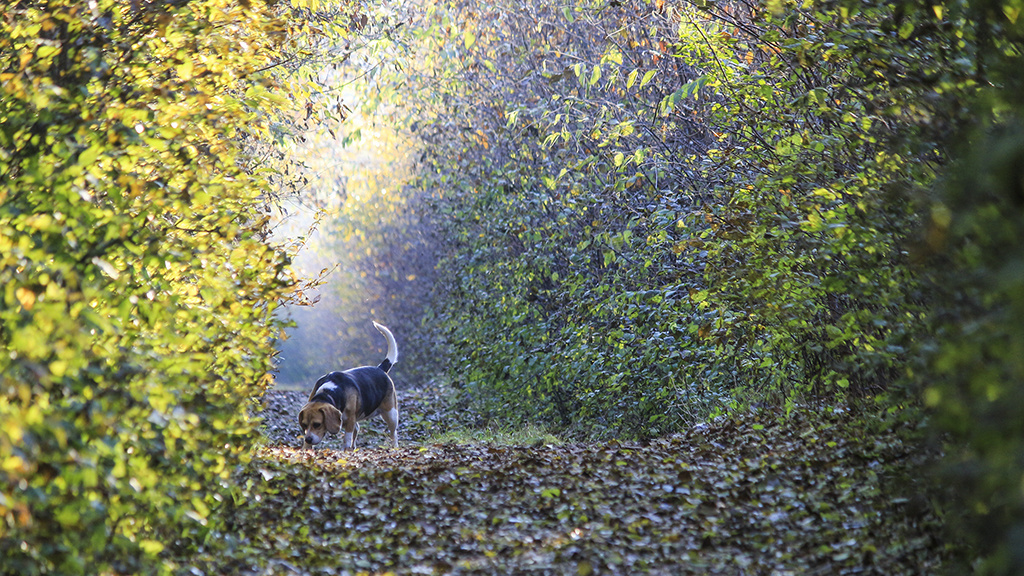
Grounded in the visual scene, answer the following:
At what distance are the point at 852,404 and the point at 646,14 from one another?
5974 mm

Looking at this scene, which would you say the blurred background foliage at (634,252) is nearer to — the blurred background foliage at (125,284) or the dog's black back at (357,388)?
the blurred background foliage at (125,284)

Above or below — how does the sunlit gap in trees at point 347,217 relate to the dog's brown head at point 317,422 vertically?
below

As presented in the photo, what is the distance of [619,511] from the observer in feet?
17.7

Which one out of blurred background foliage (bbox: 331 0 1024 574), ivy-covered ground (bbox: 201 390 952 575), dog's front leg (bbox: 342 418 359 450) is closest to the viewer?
blurred background foliage (bbox: 331 0 1024 574)

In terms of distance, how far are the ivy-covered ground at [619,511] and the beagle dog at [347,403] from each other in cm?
282

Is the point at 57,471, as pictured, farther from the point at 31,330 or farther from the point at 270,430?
the point at 270,430

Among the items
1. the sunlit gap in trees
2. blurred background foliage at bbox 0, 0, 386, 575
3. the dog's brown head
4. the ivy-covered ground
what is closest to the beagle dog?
the dog's brown head

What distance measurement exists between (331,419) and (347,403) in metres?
0.89

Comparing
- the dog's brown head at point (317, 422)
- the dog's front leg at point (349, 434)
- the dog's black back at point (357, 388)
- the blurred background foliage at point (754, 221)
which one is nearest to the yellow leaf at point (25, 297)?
the blurred background foliage at point (754, 221)

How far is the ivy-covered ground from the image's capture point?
4387mm

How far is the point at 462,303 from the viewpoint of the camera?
16812 millimetres

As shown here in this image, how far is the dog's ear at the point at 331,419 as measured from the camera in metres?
10.3

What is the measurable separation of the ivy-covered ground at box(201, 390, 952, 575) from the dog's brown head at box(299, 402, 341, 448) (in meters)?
2.78

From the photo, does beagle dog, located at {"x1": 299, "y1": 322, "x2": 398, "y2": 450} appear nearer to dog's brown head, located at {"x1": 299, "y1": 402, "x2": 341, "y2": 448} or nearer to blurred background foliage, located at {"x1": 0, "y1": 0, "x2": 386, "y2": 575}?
dog's brown head, located at {"x1": 299, "y1": 402, "x2": 341, "y2": 448}
